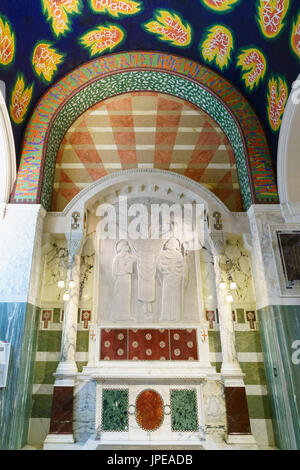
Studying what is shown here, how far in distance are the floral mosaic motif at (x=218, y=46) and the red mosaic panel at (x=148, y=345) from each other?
582 cm

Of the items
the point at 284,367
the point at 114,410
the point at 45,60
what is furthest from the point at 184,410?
the point at 45,60

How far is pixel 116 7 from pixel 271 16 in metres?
2.94

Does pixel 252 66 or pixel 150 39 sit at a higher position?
pixel 150 39

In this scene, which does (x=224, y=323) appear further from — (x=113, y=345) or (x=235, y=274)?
(x=113, y=345)

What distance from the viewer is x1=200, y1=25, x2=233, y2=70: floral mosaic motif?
643 cm

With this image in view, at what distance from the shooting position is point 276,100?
6316 mm

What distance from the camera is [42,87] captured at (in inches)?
277

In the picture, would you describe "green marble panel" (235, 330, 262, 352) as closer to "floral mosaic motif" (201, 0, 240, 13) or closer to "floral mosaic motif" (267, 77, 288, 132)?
"floral mosaic motif" (267, 77, 288, 132)

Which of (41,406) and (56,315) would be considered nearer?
(41,406)

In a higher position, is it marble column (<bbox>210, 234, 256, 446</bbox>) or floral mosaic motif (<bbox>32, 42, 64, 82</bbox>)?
floral mosaic motif (<bbox>32, 42, 64, 82</bbox>)

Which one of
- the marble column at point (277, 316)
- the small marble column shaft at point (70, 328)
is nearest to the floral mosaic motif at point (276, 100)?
the marble column at point (277, 316)

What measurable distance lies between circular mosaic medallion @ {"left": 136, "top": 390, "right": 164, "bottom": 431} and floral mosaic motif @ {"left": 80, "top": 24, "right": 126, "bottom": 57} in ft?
23.1

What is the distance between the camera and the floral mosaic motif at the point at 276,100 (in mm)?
6016

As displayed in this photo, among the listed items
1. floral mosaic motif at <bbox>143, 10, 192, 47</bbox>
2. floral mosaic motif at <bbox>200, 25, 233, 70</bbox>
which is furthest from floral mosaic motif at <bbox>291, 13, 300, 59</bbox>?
floral mosaic motif at <bbox>143, 10, 192, 47</bbox>
